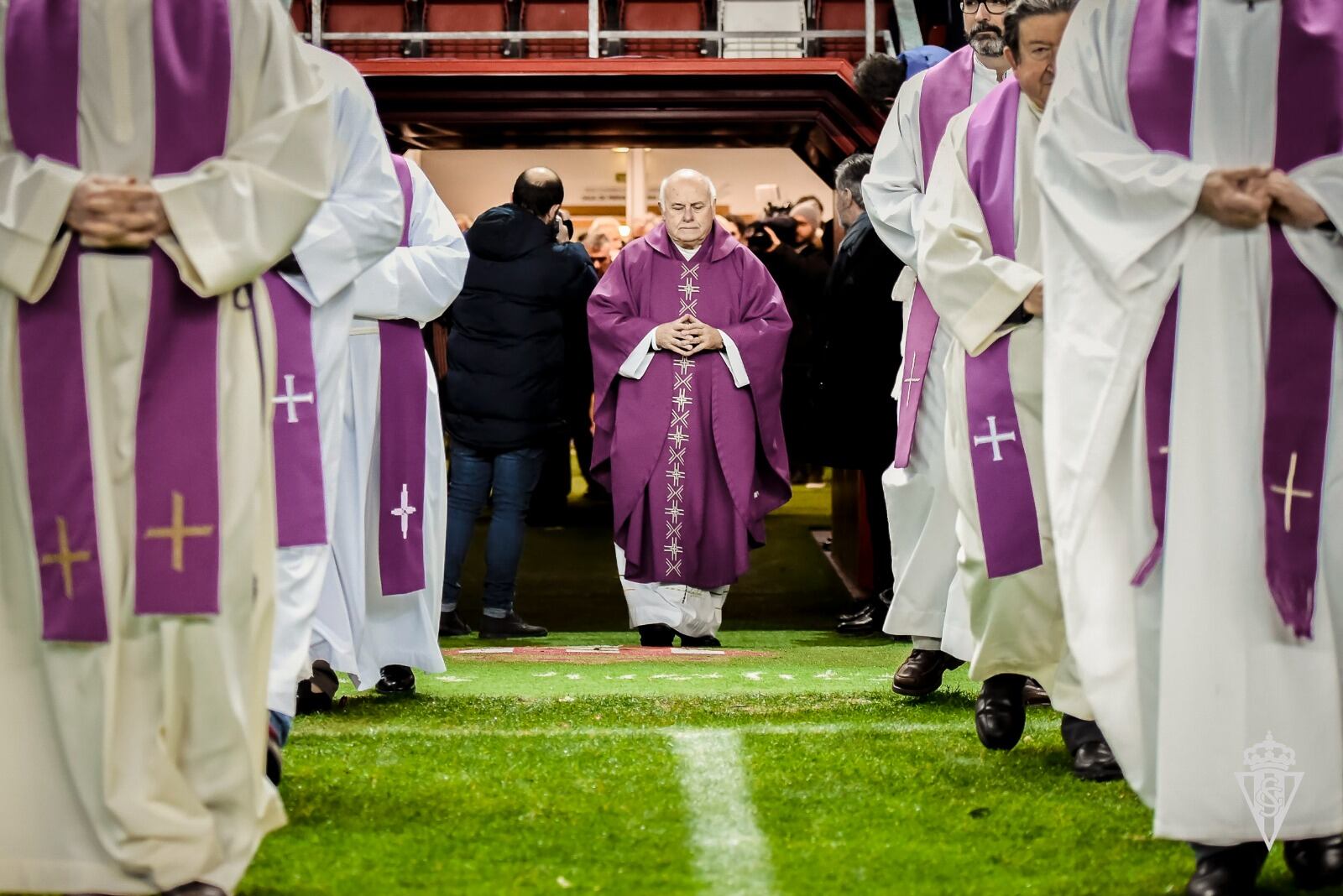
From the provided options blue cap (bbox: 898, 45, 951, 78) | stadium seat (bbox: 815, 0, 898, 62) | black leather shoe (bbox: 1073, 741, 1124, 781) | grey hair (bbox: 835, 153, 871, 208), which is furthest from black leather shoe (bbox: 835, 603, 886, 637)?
stadium seat (bbox: 815, 0, 898, 62)

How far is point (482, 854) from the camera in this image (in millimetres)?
3580

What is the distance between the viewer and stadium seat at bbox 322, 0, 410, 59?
15539 millimetres

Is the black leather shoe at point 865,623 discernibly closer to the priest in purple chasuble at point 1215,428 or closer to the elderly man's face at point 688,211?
the elderly man's face at point 688,211

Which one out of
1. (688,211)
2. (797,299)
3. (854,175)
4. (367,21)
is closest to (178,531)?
(688,211)

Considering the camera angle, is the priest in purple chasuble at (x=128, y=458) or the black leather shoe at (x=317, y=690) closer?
the priest in purple chasuble at (x=128, y=458)

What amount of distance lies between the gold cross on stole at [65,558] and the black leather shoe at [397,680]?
2.74 metres

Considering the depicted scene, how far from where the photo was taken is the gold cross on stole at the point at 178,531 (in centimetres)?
320

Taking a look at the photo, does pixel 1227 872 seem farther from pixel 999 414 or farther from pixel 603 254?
pixel 603 254

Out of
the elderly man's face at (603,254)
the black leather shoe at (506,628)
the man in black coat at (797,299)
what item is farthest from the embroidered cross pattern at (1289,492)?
the elderly man's face at (603,254)

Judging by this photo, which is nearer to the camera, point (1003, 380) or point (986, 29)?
point (1003, 380)

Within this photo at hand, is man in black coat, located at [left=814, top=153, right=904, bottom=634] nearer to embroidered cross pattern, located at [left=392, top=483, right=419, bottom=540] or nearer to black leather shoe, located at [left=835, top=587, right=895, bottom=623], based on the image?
black leather shoe, located at [left=835, top=587, right=895, bottom=623]

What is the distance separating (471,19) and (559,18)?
78cm

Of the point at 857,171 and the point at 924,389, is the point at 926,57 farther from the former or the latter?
the point at 924,389

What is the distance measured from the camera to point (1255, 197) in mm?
3330
